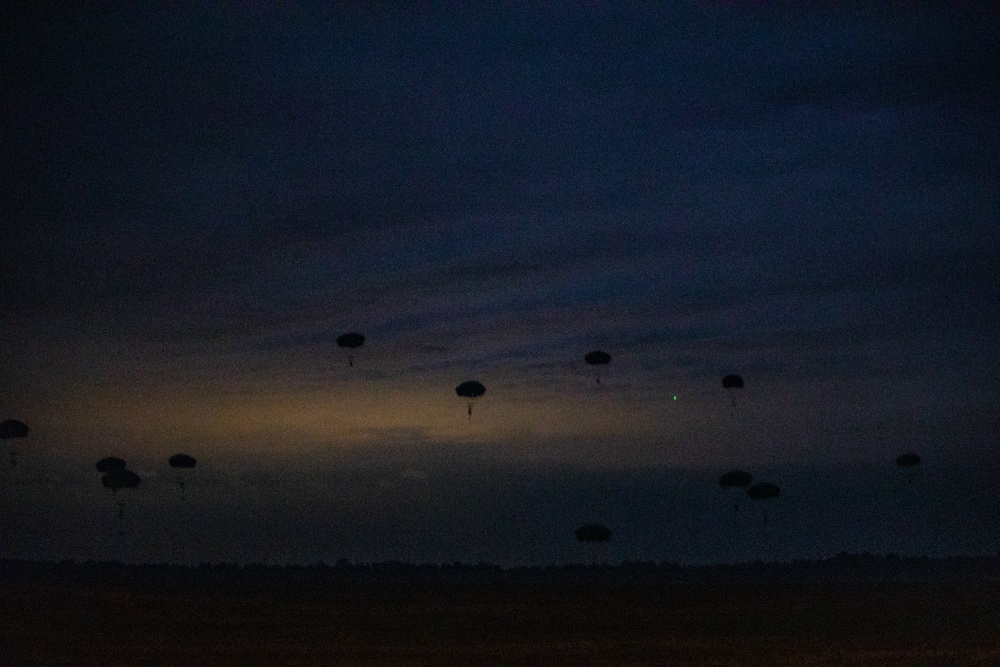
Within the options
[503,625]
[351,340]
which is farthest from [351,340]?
[503,625]

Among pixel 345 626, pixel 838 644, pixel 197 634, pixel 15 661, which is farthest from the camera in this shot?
pixel 345 626

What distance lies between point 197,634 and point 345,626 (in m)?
12.1

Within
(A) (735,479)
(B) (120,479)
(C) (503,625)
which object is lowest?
(C) (503,625)

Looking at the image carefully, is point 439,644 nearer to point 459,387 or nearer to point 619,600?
point 459,387

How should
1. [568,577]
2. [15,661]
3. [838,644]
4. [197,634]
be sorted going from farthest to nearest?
1. [568,577]
2. [197,634]
3. [838,644]
4. [15,661]

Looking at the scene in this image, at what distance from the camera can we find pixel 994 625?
262 feet

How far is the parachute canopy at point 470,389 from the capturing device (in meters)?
58.3

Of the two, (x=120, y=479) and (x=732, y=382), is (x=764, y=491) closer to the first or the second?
(x=732, y=382)

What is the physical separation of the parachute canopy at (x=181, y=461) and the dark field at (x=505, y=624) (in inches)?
413

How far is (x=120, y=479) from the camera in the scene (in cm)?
6341

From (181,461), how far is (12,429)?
381 inches

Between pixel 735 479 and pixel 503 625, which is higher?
pixel 735 479

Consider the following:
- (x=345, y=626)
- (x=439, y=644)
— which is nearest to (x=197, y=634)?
(x=345, y=626)

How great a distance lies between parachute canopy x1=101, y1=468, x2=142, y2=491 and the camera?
205ft
